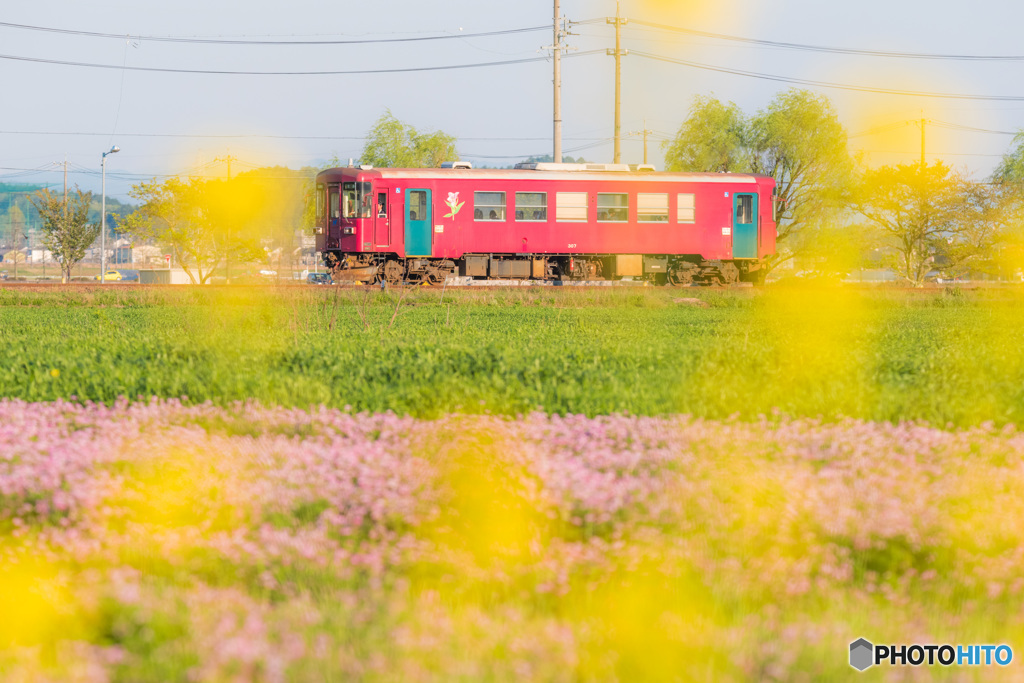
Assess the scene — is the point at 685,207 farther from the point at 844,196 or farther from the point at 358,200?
the point at 844,196

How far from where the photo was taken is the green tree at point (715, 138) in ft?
167

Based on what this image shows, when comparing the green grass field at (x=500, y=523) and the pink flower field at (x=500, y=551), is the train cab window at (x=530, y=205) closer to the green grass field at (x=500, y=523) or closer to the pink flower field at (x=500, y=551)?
the green grass field at (x=500, y=523)

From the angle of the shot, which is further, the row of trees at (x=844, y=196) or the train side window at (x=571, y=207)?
the row of trees at (x=844, y=196)

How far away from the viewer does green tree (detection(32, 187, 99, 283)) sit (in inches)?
2115

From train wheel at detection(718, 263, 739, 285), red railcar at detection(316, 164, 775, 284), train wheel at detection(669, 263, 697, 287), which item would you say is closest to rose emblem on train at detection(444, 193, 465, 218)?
red railcar at detection(316, 164, 775, 284)

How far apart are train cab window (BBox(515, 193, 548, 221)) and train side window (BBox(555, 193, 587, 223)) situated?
1.17ft

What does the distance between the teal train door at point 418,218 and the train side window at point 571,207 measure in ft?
11.6

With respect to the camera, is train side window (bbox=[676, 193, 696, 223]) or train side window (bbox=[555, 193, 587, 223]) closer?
train side window (bbox=[555, 193, 587, 223])

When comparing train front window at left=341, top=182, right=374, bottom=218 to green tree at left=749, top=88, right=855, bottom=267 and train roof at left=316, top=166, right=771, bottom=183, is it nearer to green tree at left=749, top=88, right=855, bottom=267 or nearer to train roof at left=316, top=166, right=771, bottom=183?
train roof at left=316, top=166, right=771, bottom=183

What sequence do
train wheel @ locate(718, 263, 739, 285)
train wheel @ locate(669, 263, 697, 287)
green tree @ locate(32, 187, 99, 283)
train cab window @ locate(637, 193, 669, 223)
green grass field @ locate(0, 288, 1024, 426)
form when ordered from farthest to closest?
green tree @ locate(32, 187, 99, 283) → train wheel @ locate(718, 263, 739, 285) → train wheel @ locate(669, 263, 697, 287) → train cab window @ locate(637, 193, 669, 223) → green grass field @ locate(0, 288, 1024, 426)

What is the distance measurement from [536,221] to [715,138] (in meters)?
25.8

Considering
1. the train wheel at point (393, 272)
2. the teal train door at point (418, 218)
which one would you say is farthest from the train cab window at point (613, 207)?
the train wheel at point (393, 272)

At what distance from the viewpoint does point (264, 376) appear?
29.4 ft

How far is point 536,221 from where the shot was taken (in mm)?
27891
